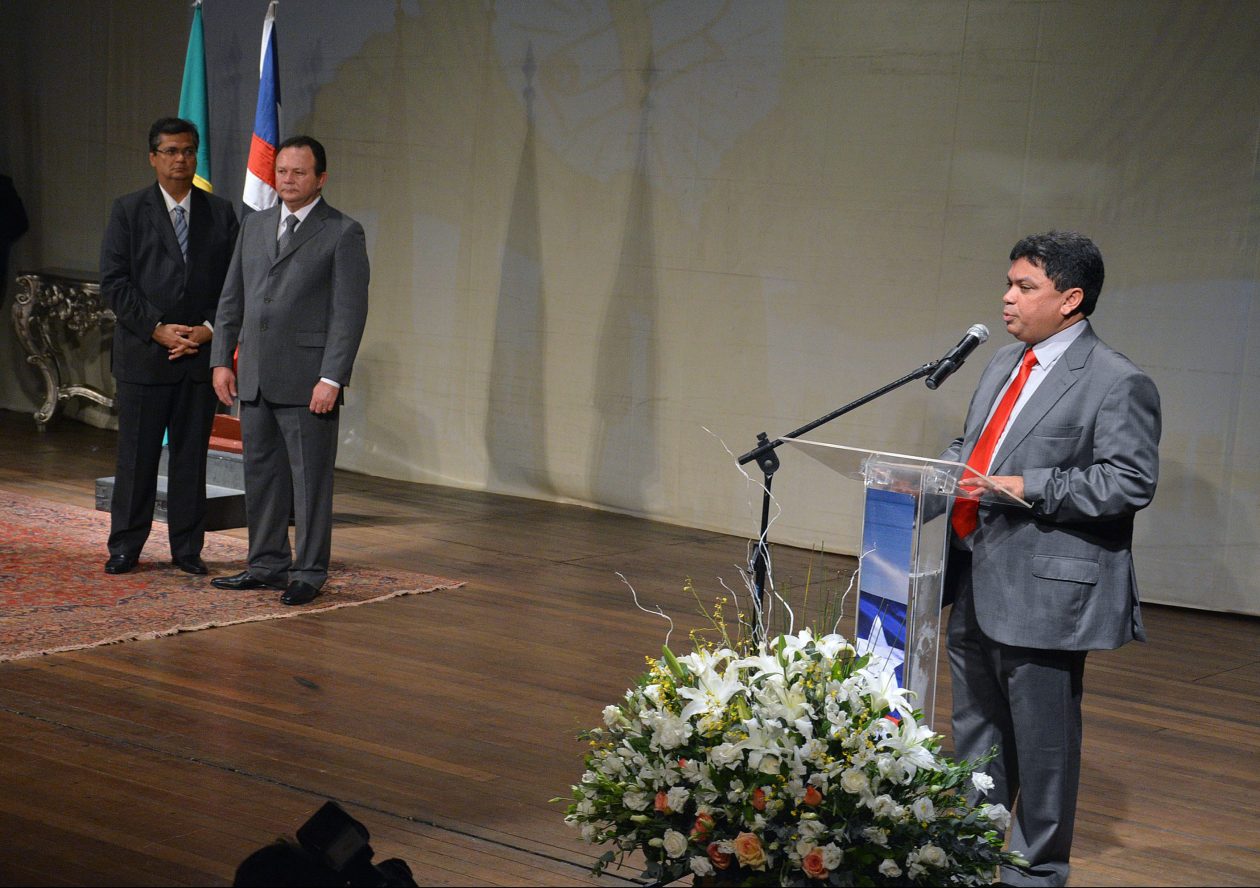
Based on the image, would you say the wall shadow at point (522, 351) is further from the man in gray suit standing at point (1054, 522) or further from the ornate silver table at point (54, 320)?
the man in gray suit standing at point (1054, 522)

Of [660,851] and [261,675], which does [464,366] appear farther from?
[660,851]

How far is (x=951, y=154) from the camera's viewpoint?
6.52 metres

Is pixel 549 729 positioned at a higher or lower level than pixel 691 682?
lower

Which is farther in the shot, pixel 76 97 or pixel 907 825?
pixel 76 97

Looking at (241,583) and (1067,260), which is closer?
(1067,260)

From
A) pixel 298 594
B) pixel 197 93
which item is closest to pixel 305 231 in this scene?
pixel 298 594

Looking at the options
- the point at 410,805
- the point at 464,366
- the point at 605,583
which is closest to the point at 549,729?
the point at 410,805

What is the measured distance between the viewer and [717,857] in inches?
93.5

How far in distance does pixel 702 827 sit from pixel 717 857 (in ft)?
0.18

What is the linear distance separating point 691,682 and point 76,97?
28.3 ft

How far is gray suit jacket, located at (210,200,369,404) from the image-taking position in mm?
5035

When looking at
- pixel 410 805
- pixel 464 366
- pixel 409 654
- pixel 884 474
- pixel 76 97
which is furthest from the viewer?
pixel 76 97

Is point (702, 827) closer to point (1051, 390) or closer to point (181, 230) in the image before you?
point (1051, 390)

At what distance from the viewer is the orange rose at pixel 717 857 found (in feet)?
7.79
